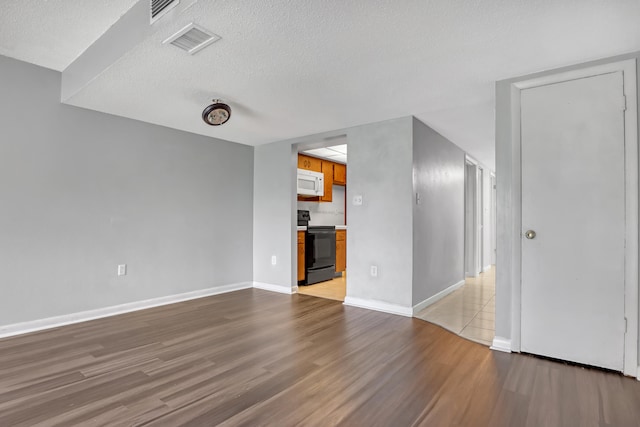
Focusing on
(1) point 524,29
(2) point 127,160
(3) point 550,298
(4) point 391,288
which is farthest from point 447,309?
(2) point 127,160

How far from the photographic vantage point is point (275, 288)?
4.77m

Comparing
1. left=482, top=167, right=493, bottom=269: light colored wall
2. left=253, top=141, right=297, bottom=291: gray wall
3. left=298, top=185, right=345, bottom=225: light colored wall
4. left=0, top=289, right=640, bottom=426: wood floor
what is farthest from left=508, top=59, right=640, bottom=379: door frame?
left=298, top=185, right=345, bottom=225: light colored wall

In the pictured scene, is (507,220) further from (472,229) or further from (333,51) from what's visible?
(472,229)

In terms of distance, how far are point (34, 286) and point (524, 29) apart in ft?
14.3

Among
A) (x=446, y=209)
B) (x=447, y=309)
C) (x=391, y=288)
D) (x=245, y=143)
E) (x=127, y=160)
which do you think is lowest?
(x=447, y=309)

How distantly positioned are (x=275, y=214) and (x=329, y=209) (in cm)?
244

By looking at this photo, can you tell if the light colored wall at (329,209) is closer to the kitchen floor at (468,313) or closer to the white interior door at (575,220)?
the kitchen floor at (468,313)

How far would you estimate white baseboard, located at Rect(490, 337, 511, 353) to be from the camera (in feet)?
8.49

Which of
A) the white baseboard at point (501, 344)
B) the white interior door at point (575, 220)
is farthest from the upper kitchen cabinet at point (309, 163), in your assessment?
the white baseboard at point (501, 344)

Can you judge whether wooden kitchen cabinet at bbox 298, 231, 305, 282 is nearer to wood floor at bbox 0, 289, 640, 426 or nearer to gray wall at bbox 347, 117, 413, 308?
gray wall at bbox 347, 117, 413, 308

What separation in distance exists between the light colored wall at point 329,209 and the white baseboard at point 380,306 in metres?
2.77

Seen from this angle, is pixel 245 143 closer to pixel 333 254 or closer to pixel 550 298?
pixel 333 254

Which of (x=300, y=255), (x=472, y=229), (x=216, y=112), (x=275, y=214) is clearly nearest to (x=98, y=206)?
(x=216, y=112)

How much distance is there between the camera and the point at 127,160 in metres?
3.70
